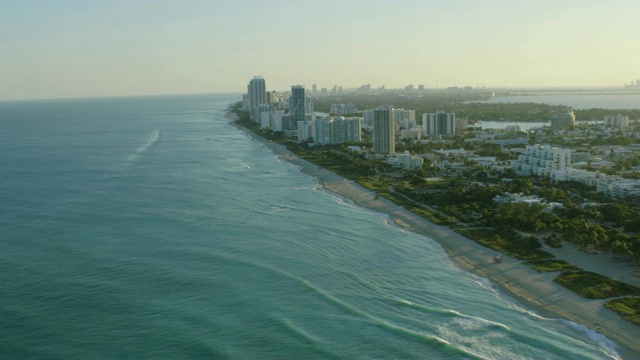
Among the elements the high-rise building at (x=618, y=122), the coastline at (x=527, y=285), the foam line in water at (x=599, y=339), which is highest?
the high-rise building at (x=618, y=122)

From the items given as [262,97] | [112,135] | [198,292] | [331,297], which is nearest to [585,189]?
[331,297]

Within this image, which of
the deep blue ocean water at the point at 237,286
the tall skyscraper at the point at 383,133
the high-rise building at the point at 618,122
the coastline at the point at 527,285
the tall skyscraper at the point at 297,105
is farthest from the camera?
the tall skyscraper at the point at 297,105

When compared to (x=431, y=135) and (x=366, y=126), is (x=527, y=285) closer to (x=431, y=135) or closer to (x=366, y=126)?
(x=431, y=135)

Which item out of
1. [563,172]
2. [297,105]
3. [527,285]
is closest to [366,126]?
[297,105]

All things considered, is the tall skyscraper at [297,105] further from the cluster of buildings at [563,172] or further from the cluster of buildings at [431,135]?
the cluster of buildings at [563,172]

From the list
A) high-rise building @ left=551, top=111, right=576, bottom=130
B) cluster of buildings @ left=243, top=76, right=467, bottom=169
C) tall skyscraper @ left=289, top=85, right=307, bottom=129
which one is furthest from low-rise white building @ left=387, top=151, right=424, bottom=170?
high-rise building @ left=551, top=111, right=576, bottom=130

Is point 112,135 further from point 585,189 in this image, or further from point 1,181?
point 585,189

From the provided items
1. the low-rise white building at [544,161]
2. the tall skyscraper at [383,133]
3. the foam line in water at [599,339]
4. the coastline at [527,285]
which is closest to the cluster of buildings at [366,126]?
the tall skyscraper at [383,133]

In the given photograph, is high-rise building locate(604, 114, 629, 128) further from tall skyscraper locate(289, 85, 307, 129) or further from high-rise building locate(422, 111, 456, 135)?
tall skyscraper locate(289, 85, 307, 129)
